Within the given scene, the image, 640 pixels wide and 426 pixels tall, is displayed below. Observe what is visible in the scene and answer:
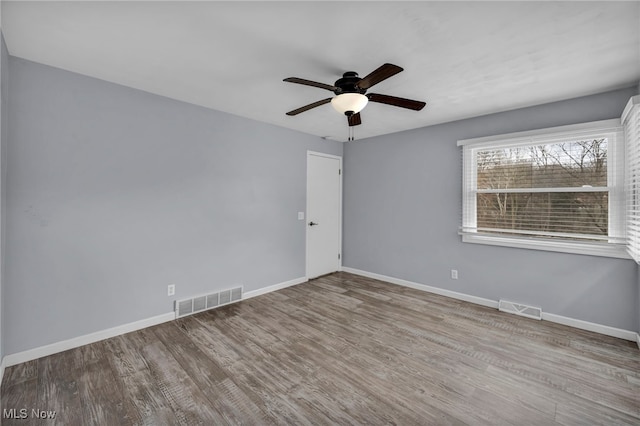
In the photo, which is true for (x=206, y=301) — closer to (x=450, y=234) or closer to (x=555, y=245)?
(x=450, y=234)

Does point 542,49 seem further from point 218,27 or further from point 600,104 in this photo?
point 218,27

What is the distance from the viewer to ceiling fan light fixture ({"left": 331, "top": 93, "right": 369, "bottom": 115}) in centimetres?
214

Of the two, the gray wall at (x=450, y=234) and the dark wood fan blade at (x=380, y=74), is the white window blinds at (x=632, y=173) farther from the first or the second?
the dark wood fan blade at (x=380, y=74)

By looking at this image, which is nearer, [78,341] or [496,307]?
[78,341]

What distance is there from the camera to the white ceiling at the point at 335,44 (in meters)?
1.64

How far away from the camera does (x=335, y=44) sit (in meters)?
1.96

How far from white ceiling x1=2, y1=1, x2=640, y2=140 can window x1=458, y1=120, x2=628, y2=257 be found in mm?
516

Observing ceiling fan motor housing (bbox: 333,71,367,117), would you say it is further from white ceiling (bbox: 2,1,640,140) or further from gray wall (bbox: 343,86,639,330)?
gray wall (bbox: 343,86,639,330)

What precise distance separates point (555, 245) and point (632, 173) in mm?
932

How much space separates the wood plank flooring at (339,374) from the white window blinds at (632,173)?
1.02m

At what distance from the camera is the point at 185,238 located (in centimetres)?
319

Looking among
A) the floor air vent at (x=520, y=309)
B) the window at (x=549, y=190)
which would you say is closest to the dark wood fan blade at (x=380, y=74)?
the window at (x=549, y=190)

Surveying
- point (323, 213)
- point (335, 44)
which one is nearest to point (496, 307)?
point (323, 213)

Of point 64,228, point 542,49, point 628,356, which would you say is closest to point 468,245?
point 628,356
